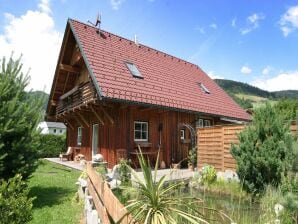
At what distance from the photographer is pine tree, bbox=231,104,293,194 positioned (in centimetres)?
806

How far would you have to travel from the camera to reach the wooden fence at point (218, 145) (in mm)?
11164

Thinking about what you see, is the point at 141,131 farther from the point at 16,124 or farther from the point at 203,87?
the point at 16,124

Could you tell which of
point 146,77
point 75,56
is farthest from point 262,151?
point 75,56

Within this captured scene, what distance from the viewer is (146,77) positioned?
1559 centimetres

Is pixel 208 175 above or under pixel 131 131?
under

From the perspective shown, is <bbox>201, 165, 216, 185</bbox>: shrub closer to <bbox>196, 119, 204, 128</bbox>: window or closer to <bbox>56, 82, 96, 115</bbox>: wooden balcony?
<bbox>56, 82, 96, 115</bbox>: wooden balcony

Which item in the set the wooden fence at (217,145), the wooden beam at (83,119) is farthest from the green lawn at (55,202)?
the wooden beam at (83,119)

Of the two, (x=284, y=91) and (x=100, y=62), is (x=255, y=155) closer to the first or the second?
(x=100, y=62)

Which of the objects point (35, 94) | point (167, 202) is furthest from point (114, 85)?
point (167, 202)

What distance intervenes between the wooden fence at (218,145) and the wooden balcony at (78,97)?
15.8 ft

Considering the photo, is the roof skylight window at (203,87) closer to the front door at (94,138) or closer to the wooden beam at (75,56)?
the front door at (94,138)

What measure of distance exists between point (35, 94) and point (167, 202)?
550 centimetres

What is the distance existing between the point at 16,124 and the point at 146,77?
9.29 m

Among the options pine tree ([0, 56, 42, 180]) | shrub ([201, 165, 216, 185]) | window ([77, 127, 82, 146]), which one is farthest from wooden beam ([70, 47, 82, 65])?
shrub ([201, 165, 216, 185])
